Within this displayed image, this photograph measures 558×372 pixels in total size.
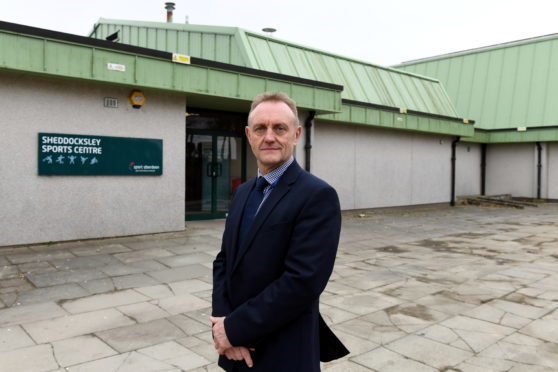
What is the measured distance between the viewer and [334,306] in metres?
5.30

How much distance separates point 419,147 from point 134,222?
12.1 metres

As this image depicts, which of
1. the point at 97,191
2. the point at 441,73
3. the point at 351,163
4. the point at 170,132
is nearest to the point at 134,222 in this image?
the point at 97,191

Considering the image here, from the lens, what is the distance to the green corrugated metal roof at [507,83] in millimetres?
21875

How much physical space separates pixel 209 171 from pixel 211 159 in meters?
0.33

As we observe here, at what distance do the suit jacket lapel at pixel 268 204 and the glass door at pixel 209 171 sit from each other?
1039 centimetres

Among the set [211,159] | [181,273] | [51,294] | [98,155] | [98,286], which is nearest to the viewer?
[51,294]

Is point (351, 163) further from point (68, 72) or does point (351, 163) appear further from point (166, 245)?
point (68, 72)

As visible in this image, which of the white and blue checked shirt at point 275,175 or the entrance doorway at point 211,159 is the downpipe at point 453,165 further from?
the white and blue checked shirt at point 275,175

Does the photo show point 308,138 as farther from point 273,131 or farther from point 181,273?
point 273,131

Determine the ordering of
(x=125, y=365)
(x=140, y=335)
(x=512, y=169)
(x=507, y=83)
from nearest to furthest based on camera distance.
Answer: (x=125, y=365) < (x=140, y=335) < (x=512, y=169) < (x=507, y=83)

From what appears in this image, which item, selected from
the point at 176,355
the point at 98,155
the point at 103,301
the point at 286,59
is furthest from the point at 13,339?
the point at 286,59

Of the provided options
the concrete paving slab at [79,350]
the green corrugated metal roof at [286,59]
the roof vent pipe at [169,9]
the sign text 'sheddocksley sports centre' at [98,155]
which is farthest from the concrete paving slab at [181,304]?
the roof vent pipe at [169,9]

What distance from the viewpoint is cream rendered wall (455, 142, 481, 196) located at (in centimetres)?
2122

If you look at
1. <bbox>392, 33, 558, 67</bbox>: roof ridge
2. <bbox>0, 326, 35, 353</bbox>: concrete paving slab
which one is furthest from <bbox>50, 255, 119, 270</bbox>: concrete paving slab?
<bbox>392, 33, 558, 67</bbox>: roof ridge
